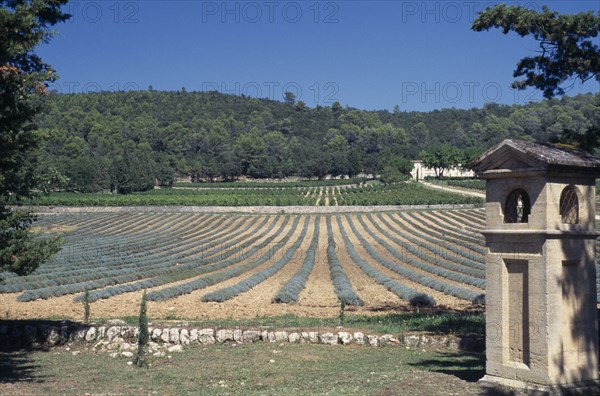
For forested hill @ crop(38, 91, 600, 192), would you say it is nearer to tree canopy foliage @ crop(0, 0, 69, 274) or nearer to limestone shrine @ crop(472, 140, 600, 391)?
tree canopy foliage @ crop(0, 0, 69, 274)

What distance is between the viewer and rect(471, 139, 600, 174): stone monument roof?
973 cm

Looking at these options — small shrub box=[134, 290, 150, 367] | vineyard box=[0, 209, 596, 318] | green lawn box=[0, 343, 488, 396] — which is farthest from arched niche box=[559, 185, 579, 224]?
vineyard box=[0, 209, 596, 318]

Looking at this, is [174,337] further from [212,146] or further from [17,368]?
[212,146]

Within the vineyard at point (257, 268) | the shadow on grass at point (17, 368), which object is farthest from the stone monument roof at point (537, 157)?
the vineyard at point (257, 268)

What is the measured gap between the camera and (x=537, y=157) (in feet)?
31.8

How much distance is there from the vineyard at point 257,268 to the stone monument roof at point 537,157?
13.1 meters

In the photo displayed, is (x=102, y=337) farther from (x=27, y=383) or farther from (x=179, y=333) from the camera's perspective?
(x=27, y=383)

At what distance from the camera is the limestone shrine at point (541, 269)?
32.3 ft

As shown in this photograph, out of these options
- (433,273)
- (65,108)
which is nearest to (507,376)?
(433,273)

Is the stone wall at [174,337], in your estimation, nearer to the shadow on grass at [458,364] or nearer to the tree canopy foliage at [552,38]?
the shadow on grass at [458,364]

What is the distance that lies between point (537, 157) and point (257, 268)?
3019 centimetres

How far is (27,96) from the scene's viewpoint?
1362 centimetres

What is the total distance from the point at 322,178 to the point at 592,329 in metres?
137

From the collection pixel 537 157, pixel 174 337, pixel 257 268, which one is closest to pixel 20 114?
pixel 174 337
